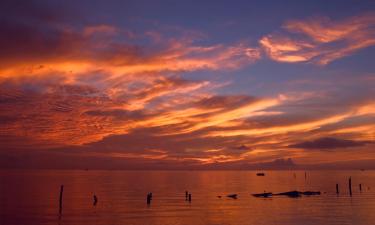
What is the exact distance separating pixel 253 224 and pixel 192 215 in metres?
13.3

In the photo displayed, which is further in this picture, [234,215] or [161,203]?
[161,203]

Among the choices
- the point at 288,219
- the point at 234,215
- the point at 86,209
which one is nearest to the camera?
the point at 288,219

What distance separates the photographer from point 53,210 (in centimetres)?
7356

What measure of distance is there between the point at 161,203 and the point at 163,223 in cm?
2920

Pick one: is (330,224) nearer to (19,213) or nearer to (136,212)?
(136,212)

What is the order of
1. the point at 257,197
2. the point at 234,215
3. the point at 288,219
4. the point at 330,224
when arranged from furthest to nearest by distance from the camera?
the point at 257,197, the point at 234,215, the point at 288,219, the point at 330,224

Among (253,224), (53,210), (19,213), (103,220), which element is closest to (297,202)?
(253,224)

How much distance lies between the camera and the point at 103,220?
6228 centimetres

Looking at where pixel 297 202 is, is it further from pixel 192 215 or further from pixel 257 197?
pixel 192 215

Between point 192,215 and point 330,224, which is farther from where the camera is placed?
point 192,215

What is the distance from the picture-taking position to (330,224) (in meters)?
56.5

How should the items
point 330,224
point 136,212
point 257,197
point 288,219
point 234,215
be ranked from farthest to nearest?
point 257,197 < point 136,212 < point 234,215 < point 288,219 < point 330,224

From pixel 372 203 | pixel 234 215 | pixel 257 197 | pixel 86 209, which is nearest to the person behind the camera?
pixel 234 215

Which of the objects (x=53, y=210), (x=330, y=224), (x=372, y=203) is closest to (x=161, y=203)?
(x=53, y=210)
